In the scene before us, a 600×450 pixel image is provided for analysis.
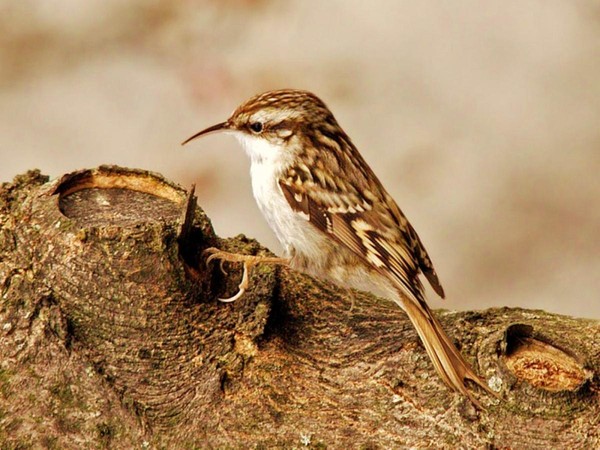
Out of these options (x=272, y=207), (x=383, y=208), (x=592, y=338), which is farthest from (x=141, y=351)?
(x=592, y=338)

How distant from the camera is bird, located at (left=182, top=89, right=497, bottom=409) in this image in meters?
1.68

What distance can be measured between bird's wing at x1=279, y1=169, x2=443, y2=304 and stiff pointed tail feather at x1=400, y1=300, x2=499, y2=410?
0.12 m

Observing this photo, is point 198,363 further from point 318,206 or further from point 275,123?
point 275,123

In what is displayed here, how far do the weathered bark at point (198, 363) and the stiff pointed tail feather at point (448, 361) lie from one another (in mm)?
19

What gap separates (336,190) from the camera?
5.75 ft

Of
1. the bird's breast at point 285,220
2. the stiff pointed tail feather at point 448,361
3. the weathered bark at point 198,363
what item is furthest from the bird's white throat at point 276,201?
the stiff pointed tail feather at point 448,361

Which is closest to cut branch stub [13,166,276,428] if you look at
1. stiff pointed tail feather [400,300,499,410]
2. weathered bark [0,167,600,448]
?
weathered bark [0,167,600,448]

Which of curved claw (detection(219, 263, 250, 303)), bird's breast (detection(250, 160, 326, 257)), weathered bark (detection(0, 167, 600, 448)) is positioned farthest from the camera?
bird's breast (detection(250, 160, 326, 257))

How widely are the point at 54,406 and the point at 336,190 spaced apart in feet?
2.05

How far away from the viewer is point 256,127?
175 centimetres

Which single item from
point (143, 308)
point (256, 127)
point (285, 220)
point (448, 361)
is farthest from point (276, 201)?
point (448, 361)

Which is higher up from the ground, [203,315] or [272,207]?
[272,207]

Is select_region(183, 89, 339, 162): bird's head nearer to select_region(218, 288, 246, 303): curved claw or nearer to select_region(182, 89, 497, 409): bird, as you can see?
select_region(182, 89, 497, 409): bird

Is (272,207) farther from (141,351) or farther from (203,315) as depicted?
(141,351)
